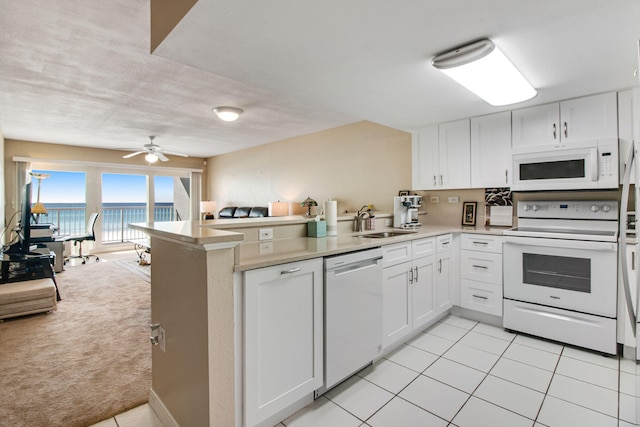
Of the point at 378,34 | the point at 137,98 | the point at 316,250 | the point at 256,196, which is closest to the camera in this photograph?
the point at 378,34

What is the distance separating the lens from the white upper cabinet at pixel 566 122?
2.54m

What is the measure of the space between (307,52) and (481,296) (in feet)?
8.86

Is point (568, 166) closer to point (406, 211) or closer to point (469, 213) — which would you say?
point (469, 213)

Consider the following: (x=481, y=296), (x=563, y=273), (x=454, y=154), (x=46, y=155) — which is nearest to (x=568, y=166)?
(x=563, y=273)

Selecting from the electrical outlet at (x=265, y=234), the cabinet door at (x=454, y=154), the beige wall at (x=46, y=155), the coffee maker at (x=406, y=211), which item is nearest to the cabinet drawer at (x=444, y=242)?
the coffee maker at (x=406, y=211)

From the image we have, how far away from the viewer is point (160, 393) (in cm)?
177

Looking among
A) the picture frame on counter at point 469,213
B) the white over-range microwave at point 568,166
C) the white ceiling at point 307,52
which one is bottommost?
the picture frame on counter at point 469,213

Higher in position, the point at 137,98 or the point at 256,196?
the point at 137,98

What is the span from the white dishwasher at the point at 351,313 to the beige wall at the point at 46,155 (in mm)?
6936

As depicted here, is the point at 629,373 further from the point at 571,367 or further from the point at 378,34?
the point at 378,34

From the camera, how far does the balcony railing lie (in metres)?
7.21

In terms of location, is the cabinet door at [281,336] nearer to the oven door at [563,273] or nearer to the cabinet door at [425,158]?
the oven door at [563,273]

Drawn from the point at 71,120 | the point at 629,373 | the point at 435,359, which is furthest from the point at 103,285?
the point at 629,373

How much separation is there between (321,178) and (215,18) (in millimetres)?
3971
